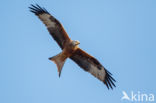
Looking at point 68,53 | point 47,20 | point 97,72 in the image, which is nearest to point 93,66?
point 97,72

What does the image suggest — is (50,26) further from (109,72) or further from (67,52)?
(109,72)

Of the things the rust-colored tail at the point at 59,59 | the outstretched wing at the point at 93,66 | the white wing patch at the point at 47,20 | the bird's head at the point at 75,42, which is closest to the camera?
the bird's head at the point at 75,42

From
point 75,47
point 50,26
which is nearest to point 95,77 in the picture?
point 75,47

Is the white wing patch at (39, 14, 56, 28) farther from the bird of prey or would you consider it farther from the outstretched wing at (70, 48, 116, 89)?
the outstretched wing at (70, 48, 116, 89)

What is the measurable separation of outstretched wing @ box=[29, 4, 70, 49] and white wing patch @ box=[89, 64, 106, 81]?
135cm

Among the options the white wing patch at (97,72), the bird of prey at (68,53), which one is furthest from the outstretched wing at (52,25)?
the white wing patch at (97,72)

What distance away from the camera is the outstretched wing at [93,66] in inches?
517

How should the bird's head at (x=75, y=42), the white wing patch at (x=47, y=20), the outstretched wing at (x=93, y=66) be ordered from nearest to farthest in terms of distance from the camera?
the bird's head at (x=75, y=42) → the white wing patch at (x=47, y=20) → the outstretched wing at (x=93, y=66)

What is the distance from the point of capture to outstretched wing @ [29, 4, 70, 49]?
12.8 metres

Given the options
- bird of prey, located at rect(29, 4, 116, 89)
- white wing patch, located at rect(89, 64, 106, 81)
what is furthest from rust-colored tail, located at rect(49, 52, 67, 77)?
white wing patch, located at rect(89, 64, 106, 81)

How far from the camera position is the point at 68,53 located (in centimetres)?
1274

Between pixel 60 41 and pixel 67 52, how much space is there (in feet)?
1.63

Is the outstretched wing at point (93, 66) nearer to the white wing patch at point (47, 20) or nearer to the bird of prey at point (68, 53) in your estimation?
A: the bird of prey at point (68, 53)

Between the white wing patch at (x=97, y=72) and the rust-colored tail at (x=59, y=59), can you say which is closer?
the rust-colored tail at (x=59, y=59)
